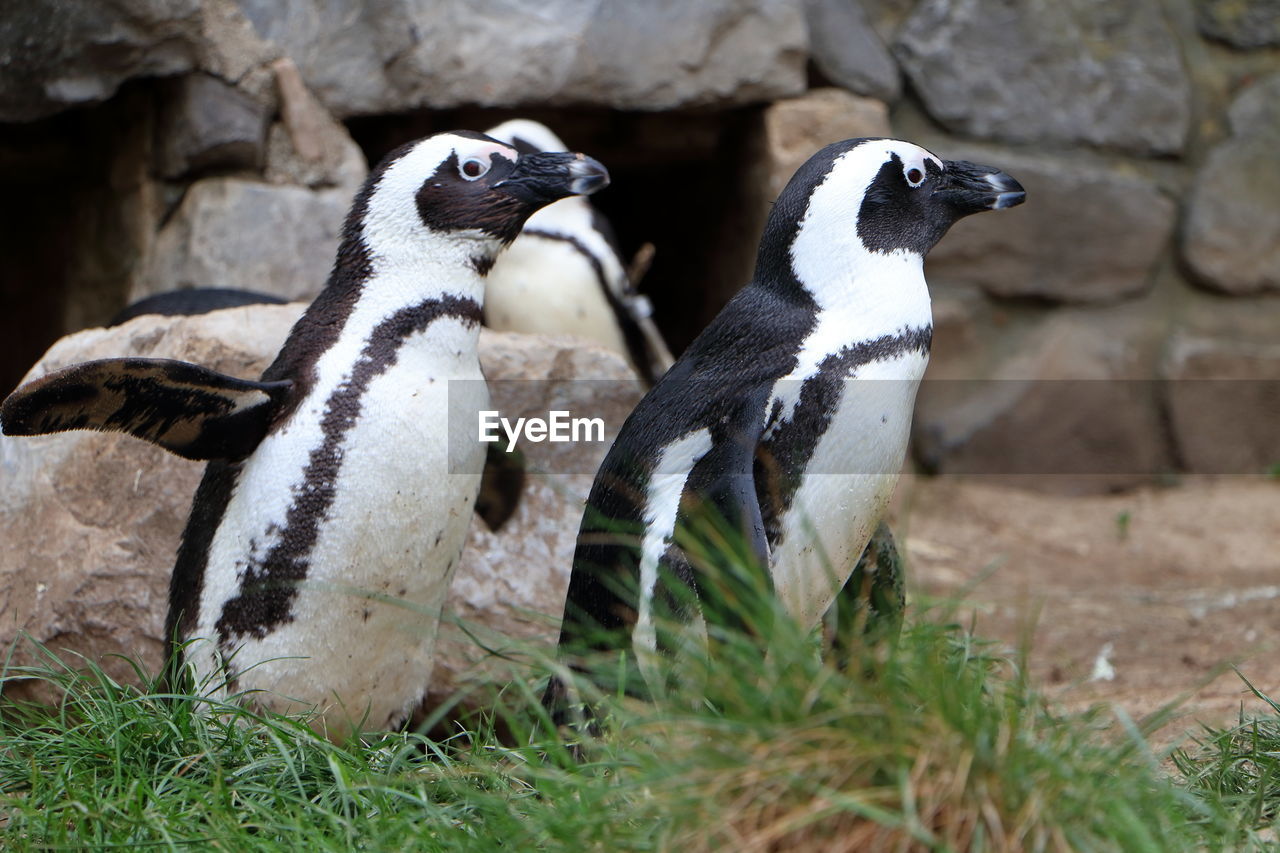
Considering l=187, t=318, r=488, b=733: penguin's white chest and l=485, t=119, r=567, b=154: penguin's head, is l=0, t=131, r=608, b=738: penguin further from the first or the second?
l=485, t=119, r=567, b=154: penguin's head

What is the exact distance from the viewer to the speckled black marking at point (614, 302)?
12.6 ft

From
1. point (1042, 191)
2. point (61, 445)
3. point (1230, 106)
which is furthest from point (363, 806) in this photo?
point (1230, 106)

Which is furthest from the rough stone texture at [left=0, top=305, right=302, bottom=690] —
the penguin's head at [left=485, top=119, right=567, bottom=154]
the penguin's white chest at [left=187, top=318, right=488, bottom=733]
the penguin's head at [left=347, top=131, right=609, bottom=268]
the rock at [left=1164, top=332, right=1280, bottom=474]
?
the rock at [left=1164, top=332, right=1280, bottom=474]

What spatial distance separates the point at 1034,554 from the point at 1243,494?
89 centimetres

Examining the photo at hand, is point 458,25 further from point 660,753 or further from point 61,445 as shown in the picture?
point 660,753

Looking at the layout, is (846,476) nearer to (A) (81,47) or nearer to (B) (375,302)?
(B) (375,302)

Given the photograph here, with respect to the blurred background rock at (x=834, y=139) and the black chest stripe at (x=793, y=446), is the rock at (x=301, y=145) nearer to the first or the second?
the blurred background rock at (x=834, y=139)

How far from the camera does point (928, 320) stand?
1924mm

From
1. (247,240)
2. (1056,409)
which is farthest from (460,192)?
(1056,409)

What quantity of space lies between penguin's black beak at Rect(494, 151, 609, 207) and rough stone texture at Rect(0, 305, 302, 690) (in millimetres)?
659

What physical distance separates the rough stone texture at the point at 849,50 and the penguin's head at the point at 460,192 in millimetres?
2194

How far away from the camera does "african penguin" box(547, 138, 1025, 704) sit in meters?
1.82

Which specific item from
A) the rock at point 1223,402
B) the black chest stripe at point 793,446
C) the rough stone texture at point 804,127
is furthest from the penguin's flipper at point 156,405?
the rock at point 1223,402

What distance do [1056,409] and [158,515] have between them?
10.3 ft
